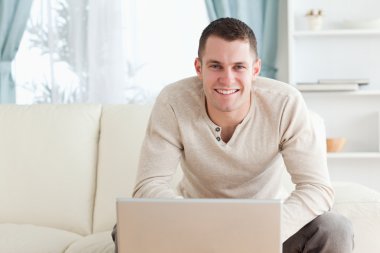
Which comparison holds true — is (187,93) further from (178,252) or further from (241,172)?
(178,252)

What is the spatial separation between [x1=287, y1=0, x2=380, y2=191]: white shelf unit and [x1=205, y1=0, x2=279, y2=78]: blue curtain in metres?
0.15

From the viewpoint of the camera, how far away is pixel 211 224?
169 cm

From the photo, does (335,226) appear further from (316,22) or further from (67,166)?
(316,22)

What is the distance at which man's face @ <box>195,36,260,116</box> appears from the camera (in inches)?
89.4

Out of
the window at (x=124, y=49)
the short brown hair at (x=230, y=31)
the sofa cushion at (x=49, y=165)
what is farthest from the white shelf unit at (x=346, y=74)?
the short brown hair at (x=230, y=31)

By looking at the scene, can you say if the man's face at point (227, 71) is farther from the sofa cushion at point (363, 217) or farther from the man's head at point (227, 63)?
the sofa cushion at point (363, 217)

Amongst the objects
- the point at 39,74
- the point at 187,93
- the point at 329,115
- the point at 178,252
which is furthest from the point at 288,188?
the point at 39,74

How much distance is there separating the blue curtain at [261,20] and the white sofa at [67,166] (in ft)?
4.91

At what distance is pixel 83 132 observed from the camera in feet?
10.3

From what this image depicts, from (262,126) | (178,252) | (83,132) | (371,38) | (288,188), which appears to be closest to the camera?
(178,252)

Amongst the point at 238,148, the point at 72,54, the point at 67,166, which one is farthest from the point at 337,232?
the point at 72,54

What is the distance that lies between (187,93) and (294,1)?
223cm

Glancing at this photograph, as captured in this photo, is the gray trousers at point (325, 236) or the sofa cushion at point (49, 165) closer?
the gray trousers at point (325, 236)

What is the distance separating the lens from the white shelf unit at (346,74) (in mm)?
4410
